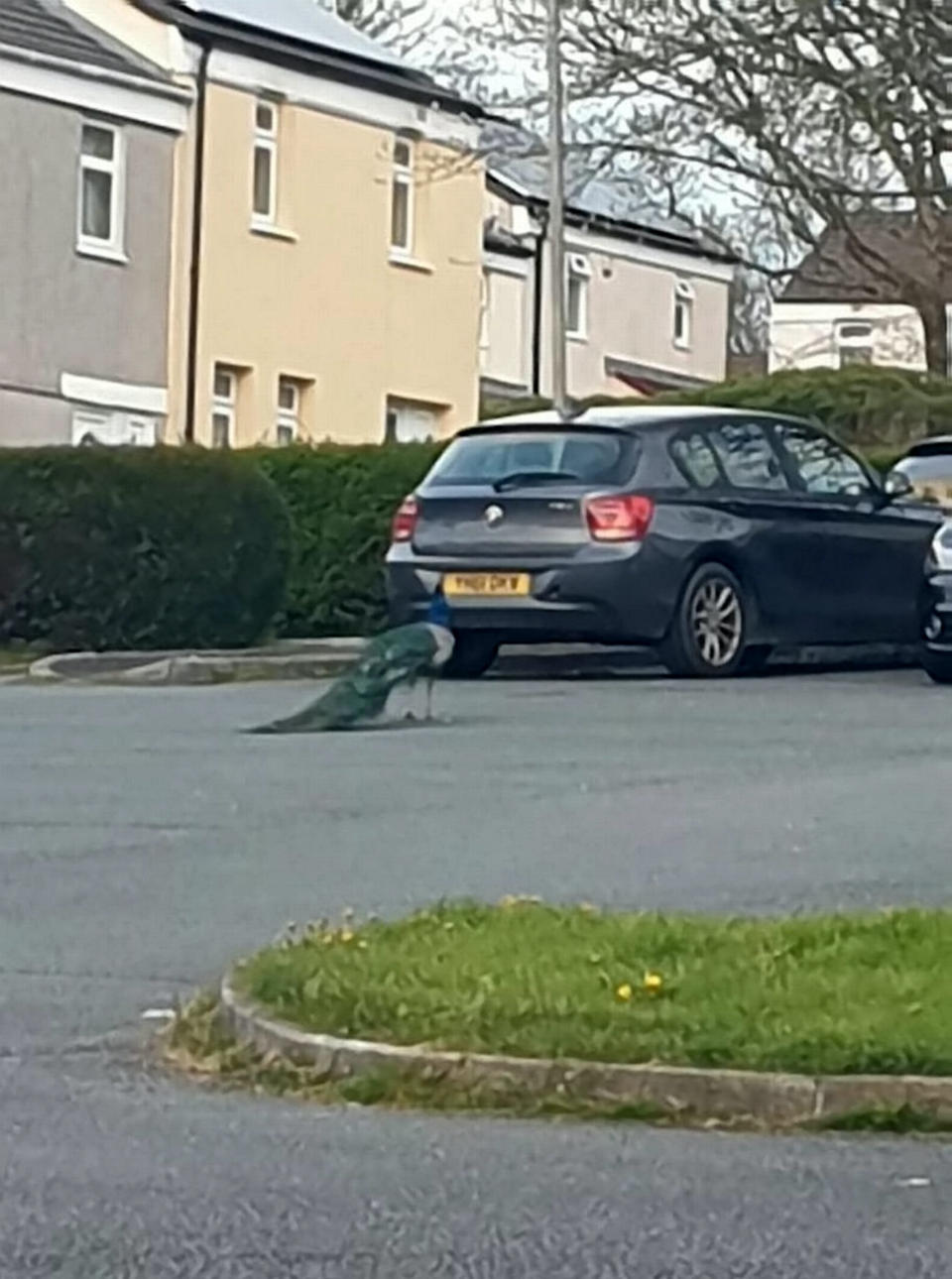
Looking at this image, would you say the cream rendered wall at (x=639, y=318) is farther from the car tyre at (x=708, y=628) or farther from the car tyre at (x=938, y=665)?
the car tyre at (x=938, y=665)

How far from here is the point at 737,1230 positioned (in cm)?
663

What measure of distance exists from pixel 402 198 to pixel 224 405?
3775mm

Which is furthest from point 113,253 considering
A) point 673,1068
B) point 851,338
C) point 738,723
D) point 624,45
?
point 851,338

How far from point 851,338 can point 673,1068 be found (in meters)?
73.5

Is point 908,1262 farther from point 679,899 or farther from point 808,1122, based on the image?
point 679,899

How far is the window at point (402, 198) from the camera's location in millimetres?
39281

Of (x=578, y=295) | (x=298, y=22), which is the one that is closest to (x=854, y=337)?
(x=578, y=295)

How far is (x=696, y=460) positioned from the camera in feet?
67.5

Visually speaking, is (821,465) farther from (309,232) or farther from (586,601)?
(309,232)

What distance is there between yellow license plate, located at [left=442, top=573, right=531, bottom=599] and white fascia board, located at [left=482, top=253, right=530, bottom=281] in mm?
30516

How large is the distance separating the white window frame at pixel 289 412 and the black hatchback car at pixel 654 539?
16951mm

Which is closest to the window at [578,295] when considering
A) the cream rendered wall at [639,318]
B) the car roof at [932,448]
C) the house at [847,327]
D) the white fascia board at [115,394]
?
the cream rendered wall at [639,318]

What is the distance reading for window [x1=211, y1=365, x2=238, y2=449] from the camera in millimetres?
37312

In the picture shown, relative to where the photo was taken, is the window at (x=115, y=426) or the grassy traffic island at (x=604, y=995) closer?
the grassy traffic island at (x=604, y=995)
